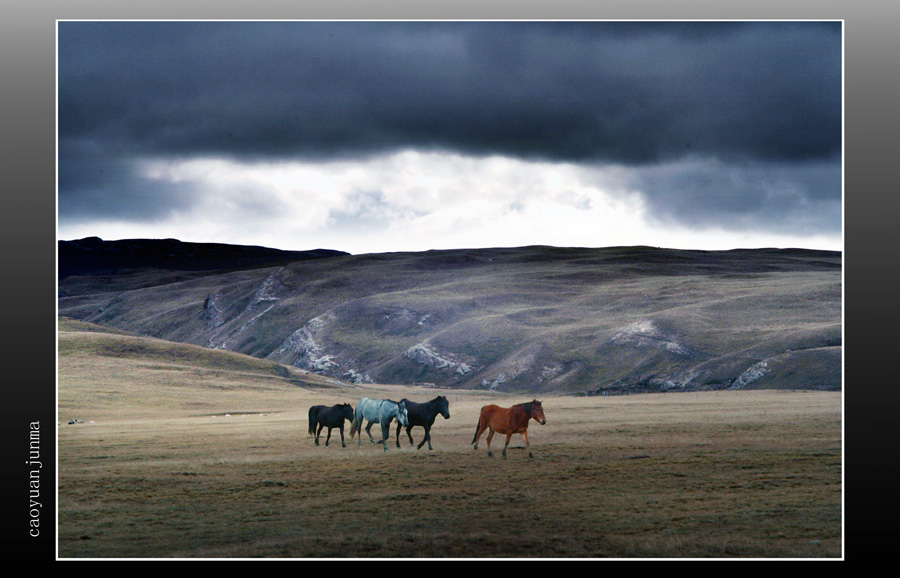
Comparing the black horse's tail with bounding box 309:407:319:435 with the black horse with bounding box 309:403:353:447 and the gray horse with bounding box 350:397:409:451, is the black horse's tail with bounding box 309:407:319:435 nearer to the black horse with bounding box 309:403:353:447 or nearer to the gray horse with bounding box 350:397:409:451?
the black horse with bounding box 309:403:353:447

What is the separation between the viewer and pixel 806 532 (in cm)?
2027

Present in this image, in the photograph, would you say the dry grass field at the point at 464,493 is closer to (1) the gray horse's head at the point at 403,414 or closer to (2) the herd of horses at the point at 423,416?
(2) the herd of horses at the point at 423,416

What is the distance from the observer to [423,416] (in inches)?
1236

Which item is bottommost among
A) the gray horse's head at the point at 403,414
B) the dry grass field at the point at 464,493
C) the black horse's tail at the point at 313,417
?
the dry grass field at the point at 464,493

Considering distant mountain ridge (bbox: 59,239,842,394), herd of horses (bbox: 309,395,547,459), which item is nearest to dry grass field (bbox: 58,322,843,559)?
herd of horses (bbox: 309,395,547,459)

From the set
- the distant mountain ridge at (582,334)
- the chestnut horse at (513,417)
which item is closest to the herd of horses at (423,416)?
the chestnut horse at (513,417)

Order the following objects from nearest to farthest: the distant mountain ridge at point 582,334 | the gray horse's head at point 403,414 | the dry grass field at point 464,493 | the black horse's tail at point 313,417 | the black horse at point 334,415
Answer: the dry grass field at point 464,493 → the gray horse's head at point 403,414 → the black horse at point 334,415 → the black horse's tail at point 313,417 → the distant mountain ridge at point 582,334

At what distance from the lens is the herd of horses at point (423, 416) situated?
2906cm

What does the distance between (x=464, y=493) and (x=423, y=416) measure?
7847mm

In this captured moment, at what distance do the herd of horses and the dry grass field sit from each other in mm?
986

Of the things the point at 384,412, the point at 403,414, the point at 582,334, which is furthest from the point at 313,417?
the point at 582,334

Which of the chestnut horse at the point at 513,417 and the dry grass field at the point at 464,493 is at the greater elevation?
the chestnut horse at the point at 513,417

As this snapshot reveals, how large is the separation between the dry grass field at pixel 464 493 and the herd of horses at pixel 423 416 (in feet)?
3.24
